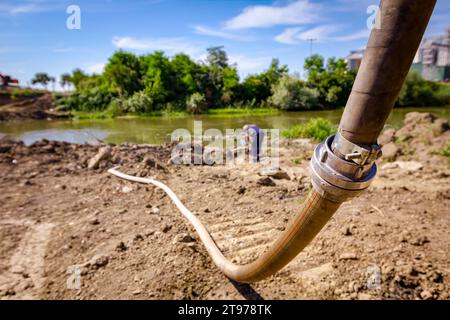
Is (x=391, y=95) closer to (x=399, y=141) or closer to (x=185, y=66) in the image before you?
(x=399, y=141)

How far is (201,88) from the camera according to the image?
32781 millimetres

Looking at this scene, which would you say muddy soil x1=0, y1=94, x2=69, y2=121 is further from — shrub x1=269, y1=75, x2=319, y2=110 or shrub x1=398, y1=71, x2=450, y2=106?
shrub x1=398, y1=71, x2=450, y2=106

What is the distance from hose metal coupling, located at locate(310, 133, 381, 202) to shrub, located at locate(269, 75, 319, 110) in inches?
1157

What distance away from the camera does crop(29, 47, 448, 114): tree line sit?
2972 centimetres

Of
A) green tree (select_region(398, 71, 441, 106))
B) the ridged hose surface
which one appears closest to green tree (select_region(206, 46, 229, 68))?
green tree (select_region(398, 71, 441, 106))

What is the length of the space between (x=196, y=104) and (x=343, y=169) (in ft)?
95.3

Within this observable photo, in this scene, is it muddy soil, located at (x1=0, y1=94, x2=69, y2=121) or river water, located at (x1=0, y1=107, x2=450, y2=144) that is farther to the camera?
muddy soil, located at (x1=0, y1=94, x2=69, y2=121)

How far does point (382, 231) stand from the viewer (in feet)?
10.3

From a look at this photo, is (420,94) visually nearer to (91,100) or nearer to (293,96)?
(293,96)

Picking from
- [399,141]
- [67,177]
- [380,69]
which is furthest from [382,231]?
[399,141]

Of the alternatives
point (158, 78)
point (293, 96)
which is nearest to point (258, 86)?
point (293, 96)

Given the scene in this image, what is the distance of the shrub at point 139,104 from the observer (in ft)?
93.7

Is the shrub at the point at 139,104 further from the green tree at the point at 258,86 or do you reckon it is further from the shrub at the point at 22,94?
the shrub at the point at 22,94

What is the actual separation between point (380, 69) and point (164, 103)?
31.2m
